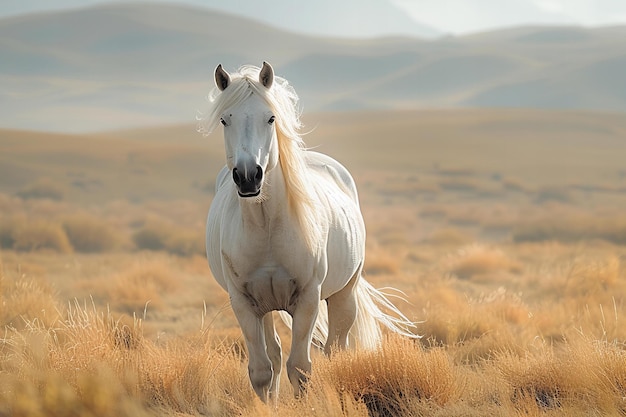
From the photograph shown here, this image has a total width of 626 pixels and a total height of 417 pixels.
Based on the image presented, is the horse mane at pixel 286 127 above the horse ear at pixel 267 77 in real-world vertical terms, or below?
below

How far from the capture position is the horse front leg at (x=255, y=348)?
5.00 meters

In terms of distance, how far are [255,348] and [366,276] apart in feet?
31.5

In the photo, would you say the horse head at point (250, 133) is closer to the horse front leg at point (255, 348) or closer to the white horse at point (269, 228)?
the white horse at point (269, 228)

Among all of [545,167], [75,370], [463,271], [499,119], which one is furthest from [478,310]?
[499,119]

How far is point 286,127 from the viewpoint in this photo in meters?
4.79

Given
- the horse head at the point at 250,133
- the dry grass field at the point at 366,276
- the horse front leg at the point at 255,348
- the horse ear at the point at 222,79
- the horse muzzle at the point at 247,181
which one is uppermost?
the horse ear at the point at 222,79

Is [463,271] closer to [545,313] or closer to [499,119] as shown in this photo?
[545,313]

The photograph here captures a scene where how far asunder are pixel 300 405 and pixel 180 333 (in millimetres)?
4547

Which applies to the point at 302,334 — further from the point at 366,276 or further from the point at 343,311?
the point at 366,276

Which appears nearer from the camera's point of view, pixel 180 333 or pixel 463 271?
pixel 180 333

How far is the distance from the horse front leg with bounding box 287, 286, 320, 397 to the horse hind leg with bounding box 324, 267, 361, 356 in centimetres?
108

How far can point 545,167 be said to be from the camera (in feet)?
186

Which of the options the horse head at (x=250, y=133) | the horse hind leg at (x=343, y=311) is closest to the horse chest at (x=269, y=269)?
the horse head at (x=250, y=133)

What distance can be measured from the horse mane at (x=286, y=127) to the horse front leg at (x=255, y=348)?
0.58 m
